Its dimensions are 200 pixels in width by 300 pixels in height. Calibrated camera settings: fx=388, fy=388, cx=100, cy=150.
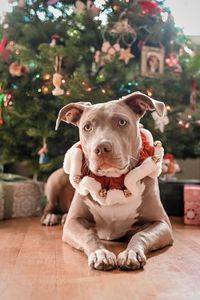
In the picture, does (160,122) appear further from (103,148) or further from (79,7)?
(103,148)

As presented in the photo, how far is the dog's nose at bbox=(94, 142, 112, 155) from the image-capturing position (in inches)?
67.3

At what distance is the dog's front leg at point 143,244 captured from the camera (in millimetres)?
1538

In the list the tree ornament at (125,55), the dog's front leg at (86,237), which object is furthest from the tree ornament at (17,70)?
the dog's front leg at (86,237)

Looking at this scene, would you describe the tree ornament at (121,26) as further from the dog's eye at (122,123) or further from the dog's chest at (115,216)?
the dog's chest at (115,216)

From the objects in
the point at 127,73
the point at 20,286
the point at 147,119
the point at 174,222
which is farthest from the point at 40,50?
the point at 20,286

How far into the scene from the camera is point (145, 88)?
302 cm

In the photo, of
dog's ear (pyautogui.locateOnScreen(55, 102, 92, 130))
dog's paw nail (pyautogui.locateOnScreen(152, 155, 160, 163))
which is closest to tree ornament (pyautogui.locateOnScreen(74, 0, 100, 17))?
dog's ear (pyautogui.locateOnScreen(55, 102, 92, 130))

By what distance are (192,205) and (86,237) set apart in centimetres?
111

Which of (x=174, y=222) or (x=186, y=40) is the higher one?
(x=186, y=40)

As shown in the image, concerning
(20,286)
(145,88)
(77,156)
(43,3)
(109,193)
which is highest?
(43,3)

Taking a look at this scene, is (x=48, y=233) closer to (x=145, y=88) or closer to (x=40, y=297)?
(x=40, y=297)

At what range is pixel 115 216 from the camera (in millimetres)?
1965

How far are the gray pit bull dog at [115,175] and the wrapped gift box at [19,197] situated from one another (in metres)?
0.87

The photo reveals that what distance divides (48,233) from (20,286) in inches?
37.8
